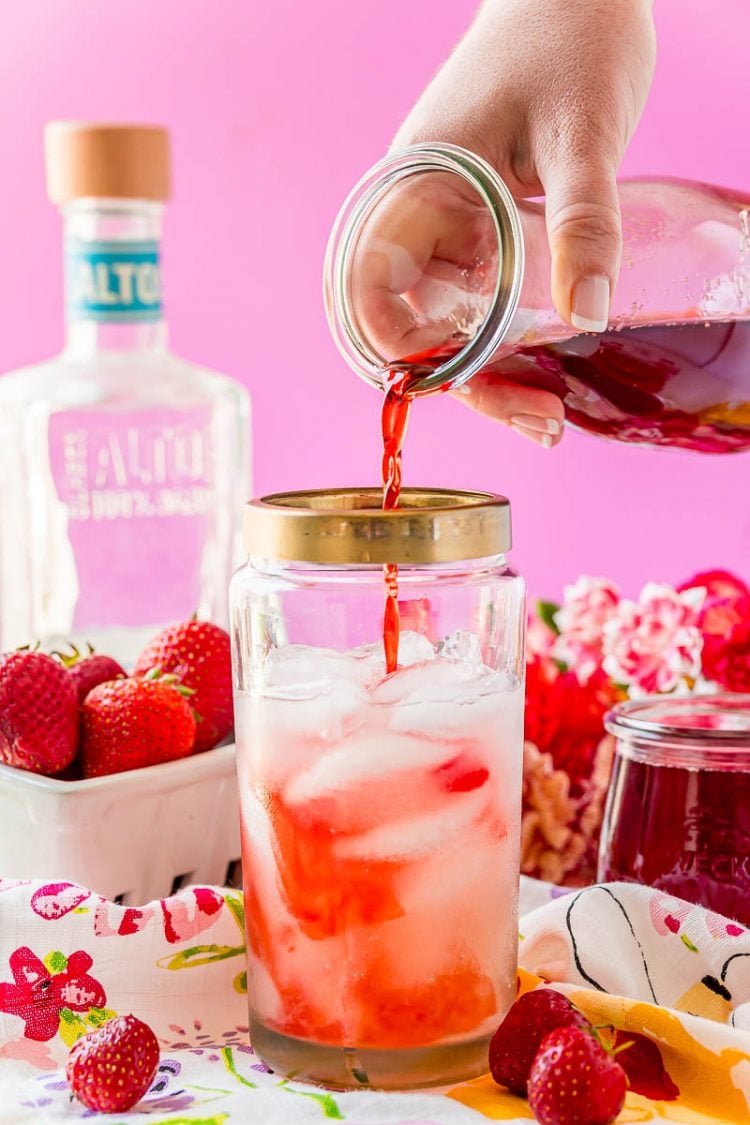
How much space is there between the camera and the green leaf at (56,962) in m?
1.06

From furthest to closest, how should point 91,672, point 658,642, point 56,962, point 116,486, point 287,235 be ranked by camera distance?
1. point 287,235
2. point 116,486
3. point 658,642
4. point 91,672
5. point 56,962

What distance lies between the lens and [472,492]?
981 millimetres

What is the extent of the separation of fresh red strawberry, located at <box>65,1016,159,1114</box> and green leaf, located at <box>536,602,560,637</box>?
87 cm

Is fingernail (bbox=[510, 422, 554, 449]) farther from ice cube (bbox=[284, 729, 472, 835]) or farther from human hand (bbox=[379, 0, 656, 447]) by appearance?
ice cube (bbox=[284, 729, 472, 835])

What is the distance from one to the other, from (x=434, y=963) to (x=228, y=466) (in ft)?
3.52

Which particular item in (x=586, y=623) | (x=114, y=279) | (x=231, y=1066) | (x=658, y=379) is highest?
(x=114, y=279)

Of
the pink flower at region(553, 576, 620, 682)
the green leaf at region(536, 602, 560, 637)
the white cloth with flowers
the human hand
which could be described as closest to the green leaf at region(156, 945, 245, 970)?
the white cloth with flowers

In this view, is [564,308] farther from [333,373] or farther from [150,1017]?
[333,373]

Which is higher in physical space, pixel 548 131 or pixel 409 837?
pixel 548 131

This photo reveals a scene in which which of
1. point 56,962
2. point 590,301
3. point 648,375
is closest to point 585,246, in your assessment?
point 590,301

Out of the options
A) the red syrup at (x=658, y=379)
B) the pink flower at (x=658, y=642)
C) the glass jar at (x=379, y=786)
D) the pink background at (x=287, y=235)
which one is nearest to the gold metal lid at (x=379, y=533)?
the glass jar at (x=379, y=786)

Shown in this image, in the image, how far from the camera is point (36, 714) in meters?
1.20

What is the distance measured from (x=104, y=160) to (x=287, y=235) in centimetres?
100

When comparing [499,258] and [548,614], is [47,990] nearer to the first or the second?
[499,258]
